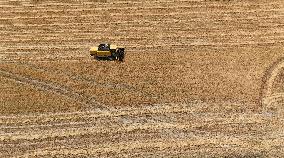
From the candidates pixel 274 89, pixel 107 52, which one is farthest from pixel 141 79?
pixel 274 89

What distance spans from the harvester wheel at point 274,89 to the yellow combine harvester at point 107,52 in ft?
34.4

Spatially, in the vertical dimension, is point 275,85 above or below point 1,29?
below

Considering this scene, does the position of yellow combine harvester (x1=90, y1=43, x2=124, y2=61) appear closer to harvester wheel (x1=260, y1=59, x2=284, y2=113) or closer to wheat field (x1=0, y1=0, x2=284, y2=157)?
wheat field (x1=0, y1=0, x2=284, y2=157)

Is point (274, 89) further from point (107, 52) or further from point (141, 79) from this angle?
point (107, 52)

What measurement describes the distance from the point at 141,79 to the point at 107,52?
131 inches

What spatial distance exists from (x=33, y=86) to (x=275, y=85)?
1668 centimetres

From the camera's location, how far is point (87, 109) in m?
29.1

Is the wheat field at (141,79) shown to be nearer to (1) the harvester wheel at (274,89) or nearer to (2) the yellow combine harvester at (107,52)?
(1) the harvester wheel at (274,89)

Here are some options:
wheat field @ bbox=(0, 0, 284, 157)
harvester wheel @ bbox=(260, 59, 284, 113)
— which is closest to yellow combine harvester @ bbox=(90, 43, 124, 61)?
wheat field @ bbox=(0, 0, 284, 157)

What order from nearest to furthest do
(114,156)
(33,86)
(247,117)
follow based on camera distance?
1. (114,156)
2. (247,117)
3. (33,86)

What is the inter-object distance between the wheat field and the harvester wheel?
212mm

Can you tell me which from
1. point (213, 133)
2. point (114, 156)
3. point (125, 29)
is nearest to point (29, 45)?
point (125, 29)

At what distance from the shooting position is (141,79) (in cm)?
3106

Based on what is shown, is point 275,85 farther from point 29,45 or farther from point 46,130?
point 29,45
